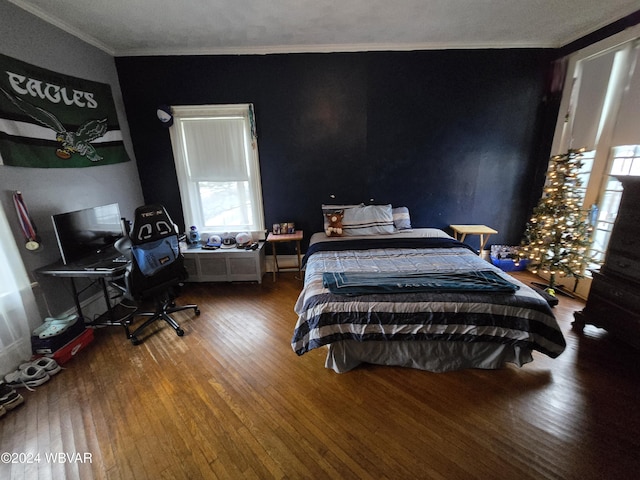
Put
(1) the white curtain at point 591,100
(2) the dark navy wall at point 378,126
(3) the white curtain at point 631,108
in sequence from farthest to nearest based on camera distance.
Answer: (2) the dark navy wall at point 378,126 < (1) the white curtain at point 591,100 < (3) the white curtain at point 631,108

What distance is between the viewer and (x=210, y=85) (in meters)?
3.19

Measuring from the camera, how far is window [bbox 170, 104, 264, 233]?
330 centimetres

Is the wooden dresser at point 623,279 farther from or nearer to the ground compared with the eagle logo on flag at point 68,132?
nearer to the ground

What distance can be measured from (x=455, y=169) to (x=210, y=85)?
333 centimetres

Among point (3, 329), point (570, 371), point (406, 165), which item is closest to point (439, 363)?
point (570, 371)

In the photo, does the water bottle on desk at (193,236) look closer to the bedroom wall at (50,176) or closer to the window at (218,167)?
the window at (218,167)

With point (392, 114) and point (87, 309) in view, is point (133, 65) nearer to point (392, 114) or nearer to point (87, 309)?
point (87, 309)

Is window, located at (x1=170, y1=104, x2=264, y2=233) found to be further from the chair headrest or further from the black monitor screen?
the chair headrest

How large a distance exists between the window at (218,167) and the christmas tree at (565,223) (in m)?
3.45

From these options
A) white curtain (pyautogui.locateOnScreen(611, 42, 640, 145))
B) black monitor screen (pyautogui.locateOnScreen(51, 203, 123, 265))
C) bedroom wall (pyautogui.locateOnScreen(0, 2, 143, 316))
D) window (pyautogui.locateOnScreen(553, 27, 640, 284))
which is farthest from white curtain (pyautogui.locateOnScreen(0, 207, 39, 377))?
white curtain (pyautogui.locateOnScreen(611, 42, 640, 145))

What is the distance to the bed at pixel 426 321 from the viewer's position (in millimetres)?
1771

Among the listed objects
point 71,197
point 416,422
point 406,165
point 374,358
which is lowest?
point 416,422

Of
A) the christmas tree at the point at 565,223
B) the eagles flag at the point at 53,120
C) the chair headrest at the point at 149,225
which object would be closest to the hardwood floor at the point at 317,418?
the christmas tree at the point at 565,223

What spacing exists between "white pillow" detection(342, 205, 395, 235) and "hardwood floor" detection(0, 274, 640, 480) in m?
1.66
